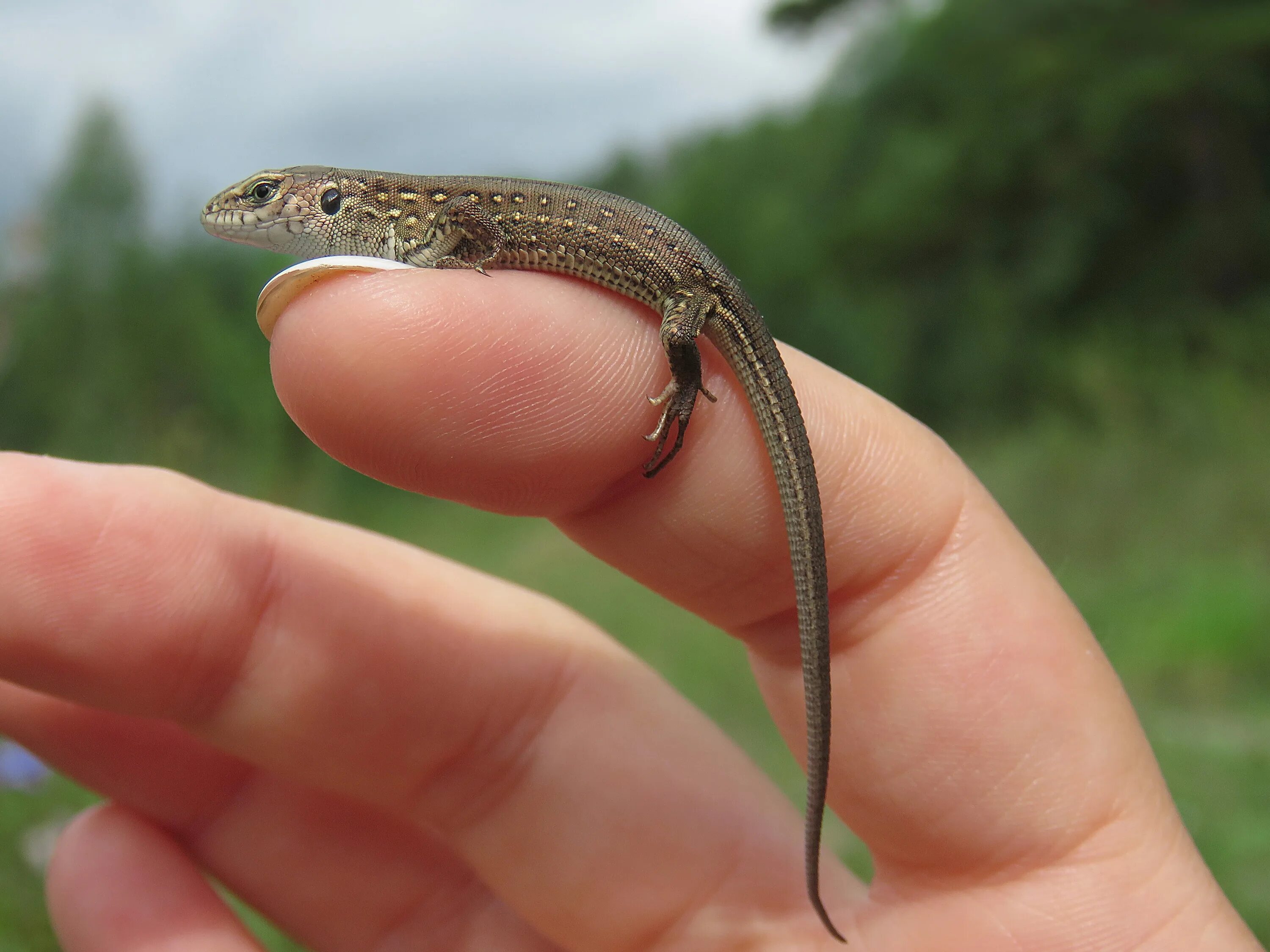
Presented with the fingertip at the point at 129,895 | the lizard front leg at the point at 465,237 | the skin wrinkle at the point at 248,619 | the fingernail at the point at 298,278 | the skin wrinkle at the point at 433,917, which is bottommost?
the skin wrinkle at the point at 433,917

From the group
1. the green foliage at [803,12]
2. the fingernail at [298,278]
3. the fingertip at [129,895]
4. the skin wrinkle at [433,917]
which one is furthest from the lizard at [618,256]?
the green foliage at [803,12]

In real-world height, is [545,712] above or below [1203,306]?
above

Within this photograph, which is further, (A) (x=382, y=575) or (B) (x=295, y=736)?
(A) (x=382, y=575)

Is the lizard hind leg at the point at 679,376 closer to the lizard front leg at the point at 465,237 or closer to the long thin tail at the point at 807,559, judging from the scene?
the long thin tail at the point at 807,559

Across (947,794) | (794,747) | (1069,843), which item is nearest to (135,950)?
(794,747)

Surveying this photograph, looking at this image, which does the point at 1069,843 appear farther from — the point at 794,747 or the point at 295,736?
the point at 295,736

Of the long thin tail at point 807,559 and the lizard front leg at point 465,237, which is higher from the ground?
the lizard front leg at point 465,237

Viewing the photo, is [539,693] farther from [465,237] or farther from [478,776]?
[465,237]
